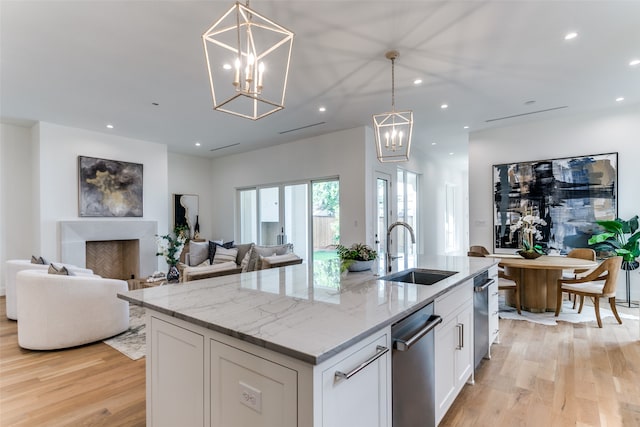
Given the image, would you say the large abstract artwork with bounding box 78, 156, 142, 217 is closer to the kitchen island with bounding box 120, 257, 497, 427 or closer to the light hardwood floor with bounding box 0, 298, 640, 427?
the light hardwood floor with bounding box 0, 298, 640, 427

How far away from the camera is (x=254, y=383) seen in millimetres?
1156

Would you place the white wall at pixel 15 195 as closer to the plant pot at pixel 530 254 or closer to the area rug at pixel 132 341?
the area rug at pixel 132 341

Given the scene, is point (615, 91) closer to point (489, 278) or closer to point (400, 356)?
point (489, 278)

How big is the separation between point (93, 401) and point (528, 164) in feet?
22.1

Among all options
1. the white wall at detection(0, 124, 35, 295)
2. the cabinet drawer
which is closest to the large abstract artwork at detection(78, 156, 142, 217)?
the white wall at detection(0, 124, 35, 295)

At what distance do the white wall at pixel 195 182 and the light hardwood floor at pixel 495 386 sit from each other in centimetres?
485

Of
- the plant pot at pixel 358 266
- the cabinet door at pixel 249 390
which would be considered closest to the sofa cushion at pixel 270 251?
the plant pot at pixel 358 266

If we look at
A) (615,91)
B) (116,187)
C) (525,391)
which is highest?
(615,91)

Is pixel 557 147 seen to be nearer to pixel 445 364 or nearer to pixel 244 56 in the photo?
pixel 445 364

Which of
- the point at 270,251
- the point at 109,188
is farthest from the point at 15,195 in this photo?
the point at 270,251

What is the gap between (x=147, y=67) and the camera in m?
3.46

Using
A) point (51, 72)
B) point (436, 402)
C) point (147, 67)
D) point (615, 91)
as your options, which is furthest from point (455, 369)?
point (51, 72)

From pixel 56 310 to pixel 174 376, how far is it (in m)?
2.60

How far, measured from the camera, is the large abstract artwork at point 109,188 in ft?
18.8
